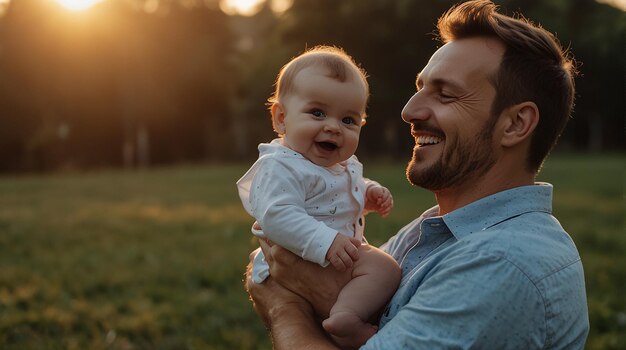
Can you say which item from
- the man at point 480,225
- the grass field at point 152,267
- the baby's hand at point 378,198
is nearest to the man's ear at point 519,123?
the man at point 480,225

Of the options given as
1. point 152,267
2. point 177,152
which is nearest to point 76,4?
point 177,152

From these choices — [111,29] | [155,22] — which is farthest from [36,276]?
[155,22]

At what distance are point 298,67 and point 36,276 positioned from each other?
6343 mm

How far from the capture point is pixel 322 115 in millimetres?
3029

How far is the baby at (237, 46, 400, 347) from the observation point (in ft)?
8.84

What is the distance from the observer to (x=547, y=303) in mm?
2242

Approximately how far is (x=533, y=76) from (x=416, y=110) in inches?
16.8

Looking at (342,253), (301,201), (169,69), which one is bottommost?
(169,69)

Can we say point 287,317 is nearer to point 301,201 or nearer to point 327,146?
point 301,201

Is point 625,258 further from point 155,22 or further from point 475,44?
point 155,22

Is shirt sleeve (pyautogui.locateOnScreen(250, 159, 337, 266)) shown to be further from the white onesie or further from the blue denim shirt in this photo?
the blue denim shirt

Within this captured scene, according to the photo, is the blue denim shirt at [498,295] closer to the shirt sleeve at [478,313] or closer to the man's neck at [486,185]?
the shirt sleeve at [478,313]

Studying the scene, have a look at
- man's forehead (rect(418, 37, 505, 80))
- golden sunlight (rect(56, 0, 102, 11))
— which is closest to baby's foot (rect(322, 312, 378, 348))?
man's forehead (rect(418, 37, 505, 80))

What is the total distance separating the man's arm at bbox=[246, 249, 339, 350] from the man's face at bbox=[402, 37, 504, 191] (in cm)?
65
